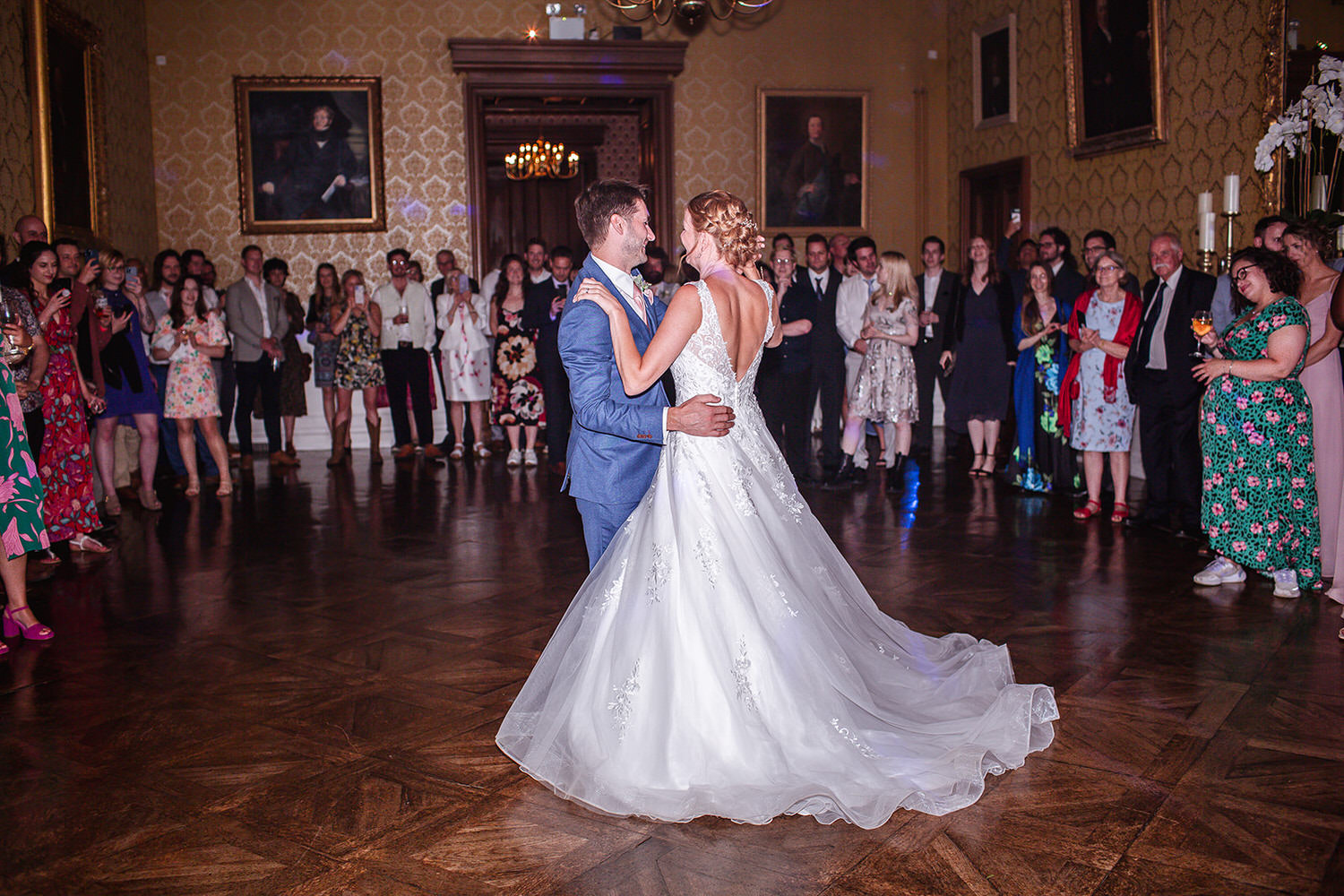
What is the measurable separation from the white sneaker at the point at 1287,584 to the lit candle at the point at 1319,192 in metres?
2.88

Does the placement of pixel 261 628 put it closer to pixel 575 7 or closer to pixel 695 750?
pixel 695 750

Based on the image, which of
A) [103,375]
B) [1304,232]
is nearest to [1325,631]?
[1304,232]

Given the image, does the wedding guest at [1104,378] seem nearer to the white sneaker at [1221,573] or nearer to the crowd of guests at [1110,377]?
the crowd of guests at [1110,377]

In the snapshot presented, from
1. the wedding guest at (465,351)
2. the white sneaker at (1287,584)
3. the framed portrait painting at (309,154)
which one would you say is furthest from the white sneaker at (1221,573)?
the framed portrait painting at (309,154)

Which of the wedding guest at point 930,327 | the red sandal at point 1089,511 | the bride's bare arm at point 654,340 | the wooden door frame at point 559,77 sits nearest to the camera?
the bride's bare arm at point 654,340

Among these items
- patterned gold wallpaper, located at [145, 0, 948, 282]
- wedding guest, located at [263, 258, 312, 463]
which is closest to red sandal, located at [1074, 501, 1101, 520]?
patterned gold wallpaper, located at [145, 0, 948, 282]

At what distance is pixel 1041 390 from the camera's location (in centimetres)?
647

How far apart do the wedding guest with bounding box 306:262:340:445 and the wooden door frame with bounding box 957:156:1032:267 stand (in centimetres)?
544

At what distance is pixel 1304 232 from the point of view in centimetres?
443

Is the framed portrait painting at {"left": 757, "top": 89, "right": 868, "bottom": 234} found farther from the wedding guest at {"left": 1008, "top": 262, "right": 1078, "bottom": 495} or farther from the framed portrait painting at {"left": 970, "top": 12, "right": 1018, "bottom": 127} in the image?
the wedding guest at {"left": 1008, "top": 262, "right": 1078, "bottom": 495}

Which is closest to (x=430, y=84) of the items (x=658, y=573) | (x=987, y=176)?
(x=987, y=176)

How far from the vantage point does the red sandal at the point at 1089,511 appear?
18.7 ft

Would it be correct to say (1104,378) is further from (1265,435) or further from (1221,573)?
(1221,573)

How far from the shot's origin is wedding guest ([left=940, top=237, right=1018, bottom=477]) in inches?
269
